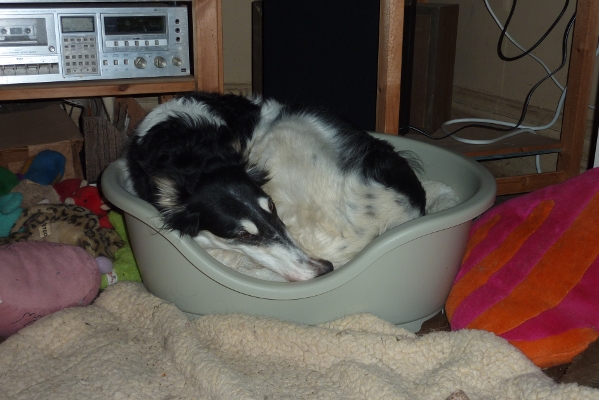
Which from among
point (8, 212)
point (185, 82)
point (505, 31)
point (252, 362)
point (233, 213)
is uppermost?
point (505, 31)

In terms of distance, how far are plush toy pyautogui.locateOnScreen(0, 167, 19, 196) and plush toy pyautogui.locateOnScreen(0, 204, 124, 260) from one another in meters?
0.24

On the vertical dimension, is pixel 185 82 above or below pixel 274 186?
above

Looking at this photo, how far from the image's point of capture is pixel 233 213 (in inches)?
60.2

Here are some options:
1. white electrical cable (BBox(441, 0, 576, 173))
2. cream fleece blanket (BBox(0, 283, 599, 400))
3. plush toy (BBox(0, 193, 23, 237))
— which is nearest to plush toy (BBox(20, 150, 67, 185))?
plush toy (BBox(0, 193, 23, 237))

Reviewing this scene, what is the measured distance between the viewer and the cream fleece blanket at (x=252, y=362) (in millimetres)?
1303

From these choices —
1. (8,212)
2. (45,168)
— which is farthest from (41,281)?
(45,168)

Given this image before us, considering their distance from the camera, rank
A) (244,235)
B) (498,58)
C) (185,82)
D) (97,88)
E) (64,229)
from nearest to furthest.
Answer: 1. (244,235)
2. (64,229)
3. (97,88)
4. (185,82)
5. (498,58)

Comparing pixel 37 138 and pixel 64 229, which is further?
pixel 37 138

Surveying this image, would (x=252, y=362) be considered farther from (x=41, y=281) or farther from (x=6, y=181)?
(x=6, y=181)

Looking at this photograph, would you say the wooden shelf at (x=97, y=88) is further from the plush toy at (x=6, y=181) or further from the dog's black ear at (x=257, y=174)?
the dog's black ear at (x=257, y=174)

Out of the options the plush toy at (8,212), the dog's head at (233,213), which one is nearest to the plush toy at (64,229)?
the plush toy at (8,212)

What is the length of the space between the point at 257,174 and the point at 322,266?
1.16ft

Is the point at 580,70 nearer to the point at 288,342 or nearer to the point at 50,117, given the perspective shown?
the point at 288,342

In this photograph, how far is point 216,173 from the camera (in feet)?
5.11
